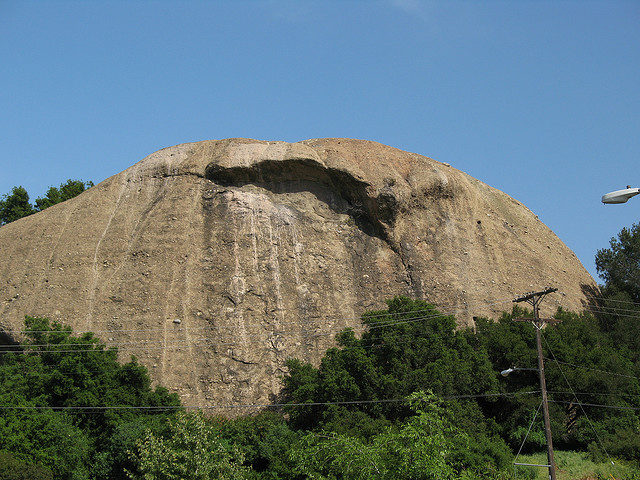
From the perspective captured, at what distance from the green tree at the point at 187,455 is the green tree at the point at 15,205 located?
29.0m

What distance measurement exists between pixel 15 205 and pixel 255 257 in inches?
920

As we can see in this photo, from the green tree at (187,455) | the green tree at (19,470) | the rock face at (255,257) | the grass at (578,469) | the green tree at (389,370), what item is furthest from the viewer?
the rock face at (255,257)

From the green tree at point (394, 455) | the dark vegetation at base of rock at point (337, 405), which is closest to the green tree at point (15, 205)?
the dark vegetation at base of rock at point (337, 405)

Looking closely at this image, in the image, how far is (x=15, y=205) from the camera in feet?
174

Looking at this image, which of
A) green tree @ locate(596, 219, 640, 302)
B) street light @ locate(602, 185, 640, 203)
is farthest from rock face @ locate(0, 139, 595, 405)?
street light @ locate(602, 185, 640, 203)

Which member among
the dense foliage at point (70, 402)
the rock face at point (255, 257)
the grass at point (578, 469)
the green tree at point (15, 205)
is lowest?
the grass at point (578, 469)

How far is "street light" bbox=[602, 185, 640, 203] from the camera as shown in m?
15.8

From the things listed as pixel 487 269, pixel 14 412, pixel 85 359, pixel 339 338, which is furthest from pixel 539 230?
pixel 14 412

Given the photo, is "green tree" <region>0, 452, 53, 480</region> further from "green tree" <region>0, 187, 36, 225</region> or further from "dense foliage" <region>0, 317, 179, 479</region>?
"green tree" <region>0, 187, 36, 225</region>

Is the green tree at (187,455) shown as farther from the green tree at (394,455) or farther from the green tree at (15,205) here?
the green tree at (15,205)

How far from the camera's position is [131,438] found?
2870 centimetres

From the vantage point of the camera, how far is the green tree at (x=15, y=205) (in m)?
52.7

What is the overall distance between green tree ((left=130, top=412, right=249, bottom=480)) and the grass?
398 inches

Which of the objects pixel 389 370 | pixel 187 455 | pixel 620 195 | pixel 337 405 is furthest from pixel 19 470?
pixel 620 195
